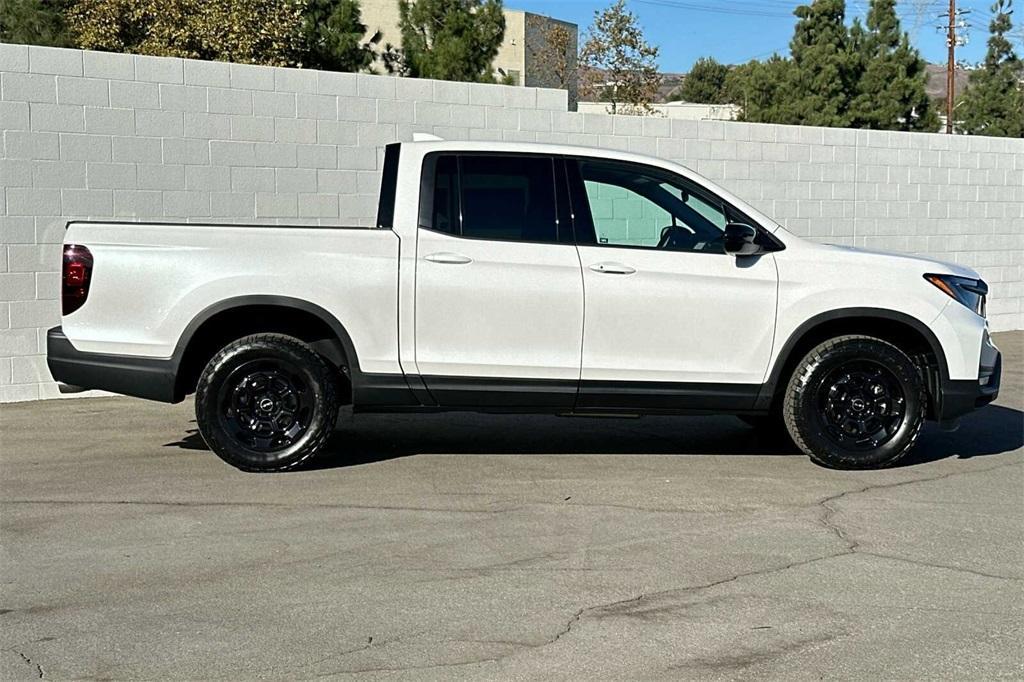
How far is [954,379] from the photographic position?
26.6 ft

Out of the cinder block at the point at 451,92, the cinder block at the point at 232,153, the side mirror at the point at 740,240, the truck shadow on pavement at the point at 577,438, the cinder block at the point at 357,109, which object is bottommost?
the truck shadow on pavement at the point at 577,438

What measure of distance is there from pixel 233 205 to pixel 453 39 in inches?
791

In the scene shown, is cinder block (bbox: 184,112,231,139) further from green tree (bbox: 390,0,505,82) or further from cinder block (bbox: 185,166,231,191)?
green tree (bbox: 390,0,505,82)

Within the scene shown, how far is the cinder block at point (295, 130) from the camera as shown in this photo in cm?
1138

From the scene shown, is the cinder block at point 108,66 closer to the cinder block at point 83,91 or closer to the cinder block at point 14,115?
the cinder block at point 83,91

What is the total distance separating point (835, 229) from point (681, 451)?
7.71 metres

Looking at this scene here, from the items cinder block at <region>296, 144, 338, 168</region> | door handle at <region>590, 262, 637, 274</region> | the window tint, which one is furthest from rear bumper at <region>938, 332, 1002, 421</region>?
cinder block at <region>296, 144, 338, 168</region>

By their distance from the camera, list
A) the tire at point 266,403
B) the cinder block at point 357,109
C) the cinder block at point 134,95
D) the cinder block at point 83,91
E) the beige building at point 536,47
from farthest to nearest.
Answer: the beige building at point 536,47, the cinder block at point 357,109, the cinder block at point 134,95, the cinder block at point 83,91, the tire at point 266,403

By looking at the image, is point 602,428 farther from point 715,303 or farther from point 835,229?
point 835,229

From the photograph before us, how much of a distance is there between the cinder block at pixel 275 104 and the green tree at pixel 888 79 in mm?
32097

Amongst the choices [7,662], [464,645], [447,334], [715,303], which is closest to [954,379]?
[715,303]

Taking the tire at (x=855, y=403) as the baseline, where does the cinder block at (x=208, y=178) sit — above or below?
above

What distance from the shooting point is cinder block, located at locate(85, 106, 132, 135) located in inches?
412

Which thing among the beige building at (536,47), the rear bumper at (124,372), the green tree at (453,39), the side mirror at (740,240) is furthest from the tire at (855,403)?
the beige building at (536,47)
